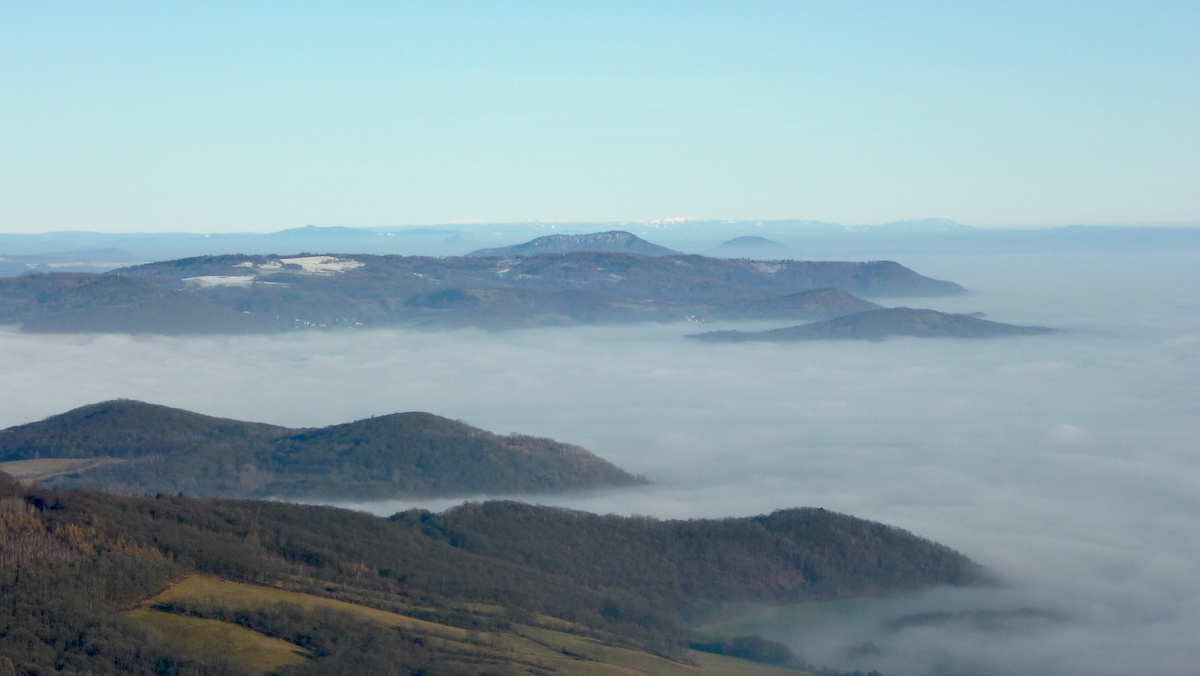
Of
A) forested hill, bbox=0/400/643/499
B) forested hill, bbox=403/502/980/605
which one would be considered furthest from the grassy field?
forested hill, bbox=0/400/643/499

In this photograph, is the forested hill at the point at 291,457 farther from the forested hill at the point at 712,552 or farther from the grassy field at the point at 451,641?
the grassy field at the point at 451,641

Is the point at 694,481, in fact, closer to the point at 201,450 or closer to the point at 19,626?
the point at 201,450

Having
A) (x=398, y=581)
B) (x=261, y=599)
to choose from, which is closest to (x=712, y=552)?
(x=398, y=581)

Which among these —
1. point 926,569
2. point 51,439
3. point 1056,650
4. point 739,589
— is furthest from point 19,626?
point 51,439

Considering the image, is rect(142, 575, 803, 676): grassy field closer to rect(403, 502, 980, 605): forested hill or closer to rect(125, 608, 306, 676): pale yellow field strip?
rect(125, 608, 306, 676): pale yellow field strip

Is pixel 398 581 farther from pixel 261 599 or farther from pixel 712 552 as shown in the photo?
pixel 712 552

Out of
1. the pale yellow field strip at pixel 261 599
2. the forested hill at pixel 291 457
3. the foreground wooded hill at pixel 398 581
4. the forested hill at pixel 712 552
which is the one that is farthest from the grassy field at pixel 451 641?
the forested hill at pixel 291 457
